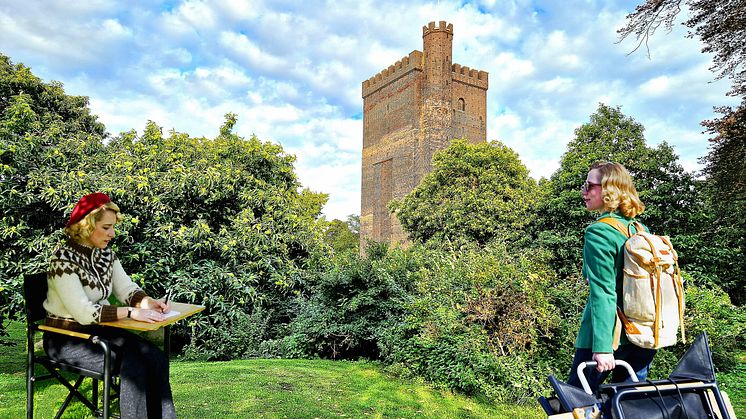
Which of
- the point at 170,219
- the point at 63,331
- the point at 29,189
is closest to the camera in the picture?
the point at 63,331

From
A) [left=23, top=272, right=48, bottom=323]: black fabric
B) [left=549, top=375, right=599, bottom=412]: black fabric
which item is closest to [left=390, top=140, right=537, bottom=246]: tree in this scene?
[left=23, top=272, right=48, bottom=323]: black fabric

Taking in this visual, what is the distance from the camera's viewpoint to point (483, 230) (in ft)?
70.7

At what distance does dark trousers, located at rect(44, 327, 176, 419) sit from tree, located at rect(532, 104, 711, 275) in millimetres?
13006

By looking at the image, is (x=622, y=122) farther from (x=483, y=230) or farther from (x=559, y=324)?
(x=559, y=324)

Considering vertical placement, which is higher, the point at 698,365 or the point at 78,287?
the point at 78,287

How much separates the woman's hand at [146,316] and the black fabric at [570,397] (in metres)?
→ 2.08

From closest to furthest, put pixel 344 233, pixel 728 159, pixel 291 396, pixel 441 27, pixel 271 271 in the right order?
pixel 291 396
pixel 271 271
pixel 728 159
pixel 441 27
pixel 344 233

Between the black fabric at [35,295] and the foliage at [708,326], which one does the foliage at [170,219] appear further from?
the foliage at [708,326]

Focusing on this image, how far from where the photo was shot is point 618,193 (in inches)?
102

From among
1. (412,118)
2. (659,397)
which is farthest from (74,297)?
Answer: (412,118)

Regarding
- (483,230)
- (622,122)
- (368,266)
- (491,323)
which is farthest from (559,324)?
(483,230)

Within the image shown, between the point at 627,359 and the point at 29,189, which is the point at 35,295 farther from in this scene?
the point at 29,189

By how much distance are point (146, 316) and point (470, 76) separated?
3728cm

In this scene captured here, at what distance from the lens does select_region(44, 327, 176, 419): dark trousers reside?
102 inches
